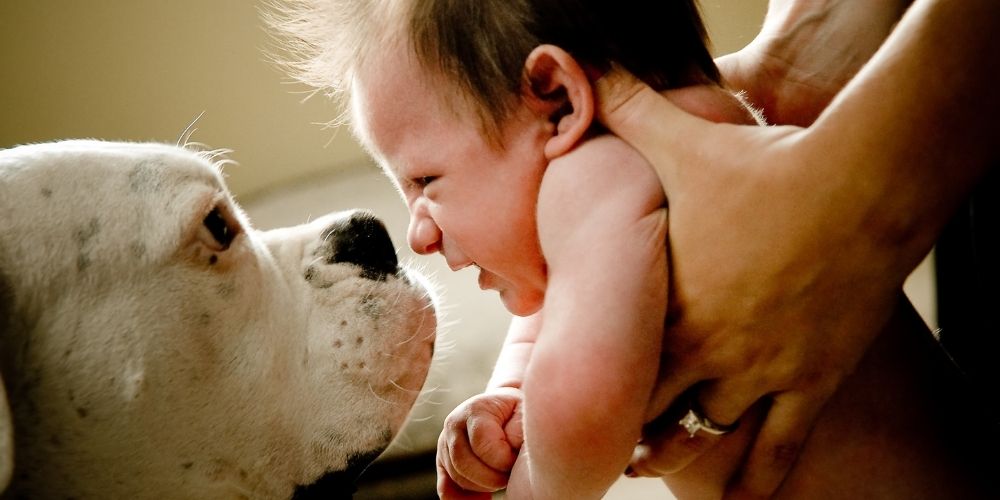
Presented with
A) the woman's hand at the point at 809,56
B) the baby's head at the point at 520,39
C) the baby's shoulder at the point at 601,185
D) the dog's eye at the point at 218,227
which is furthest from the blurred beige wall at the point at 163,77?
the baby's shoulder at the point at 601,185

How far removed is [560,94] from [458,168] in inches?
4.5

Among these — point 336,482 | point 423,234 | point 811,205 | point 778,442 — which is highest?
point 811,205

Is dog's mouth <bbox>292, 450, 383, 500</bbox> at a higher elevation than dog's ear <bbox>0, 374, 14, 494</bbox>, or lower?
lower

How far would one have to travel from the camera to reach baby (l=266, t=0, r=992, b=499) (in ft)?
1.82

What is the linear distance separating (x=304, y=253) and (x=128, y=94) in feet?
3.97

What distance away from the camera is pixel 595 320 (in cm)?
54

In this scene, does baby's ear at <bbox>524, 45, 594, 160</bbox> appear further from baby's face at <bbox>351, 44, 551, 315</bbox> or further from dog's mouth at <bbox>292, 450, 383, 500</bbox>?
dog's mouth at <bbox>292, 450, 383, 500</bbox>

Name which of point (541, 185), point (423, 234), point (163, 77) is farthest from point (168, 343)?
point (163, 77)

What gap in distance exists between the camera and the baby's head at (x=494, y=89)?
2.10 feet

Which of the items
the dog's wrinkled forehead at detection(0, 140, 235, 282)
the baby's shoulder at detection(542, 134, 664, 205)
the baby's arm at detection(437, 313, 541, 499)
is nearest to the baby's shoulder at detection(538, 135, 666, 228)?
the baby's shoulder at detection(542, 134, 664, 205)

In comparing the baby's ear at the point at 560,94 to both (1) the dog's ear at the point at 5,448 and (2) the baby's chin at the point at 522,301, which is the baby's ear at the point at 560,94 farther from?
(1) the dog's ear at the point at 5,448

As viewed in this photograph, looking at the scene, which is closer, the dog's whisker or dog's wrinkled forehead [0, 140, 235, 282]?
dog's wrinkled forehead [0, 140, 235, 282]

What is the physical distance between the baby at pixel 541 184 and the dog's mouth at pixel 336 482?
9 cm

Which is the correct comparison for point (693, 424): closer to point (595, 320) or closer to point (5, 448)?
point (595, 320)
